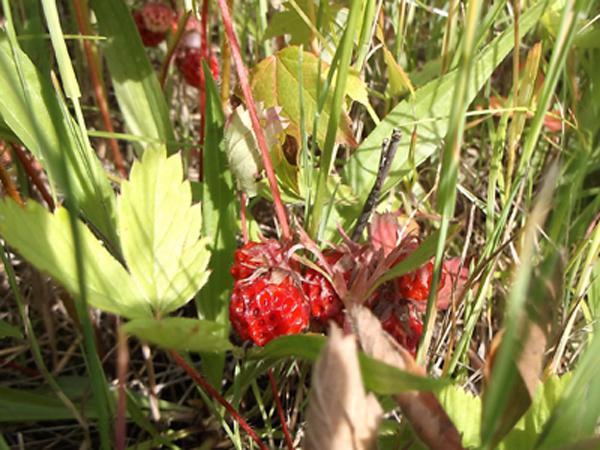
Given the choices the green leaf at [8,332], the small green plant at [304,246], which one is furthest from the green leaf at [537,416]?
the green leaf at [8,332]

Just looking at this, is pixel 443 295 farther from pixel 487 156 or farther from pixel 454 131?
pixel 487 156

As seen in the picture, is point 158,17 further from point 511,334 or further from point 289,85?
point 511,334

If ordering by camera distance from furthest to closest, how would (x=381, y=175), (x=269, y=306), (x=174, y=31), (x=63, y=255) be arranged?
(x=174, y=31) < (x=381, y=175) < (x=269, y=306) < (x=63, y=255)

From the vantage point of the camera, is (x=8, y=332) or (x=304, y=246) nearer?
(x=304, y=246)

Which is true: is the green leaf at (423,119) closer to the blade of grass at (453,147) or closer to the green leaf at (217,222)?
the green leaf at (217,222)

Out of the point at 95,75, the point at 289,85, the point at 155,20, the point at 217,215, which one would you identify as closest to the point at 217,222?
the point at 217,215

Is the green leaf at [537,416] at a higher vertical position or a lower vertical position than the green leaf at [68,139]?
lower
